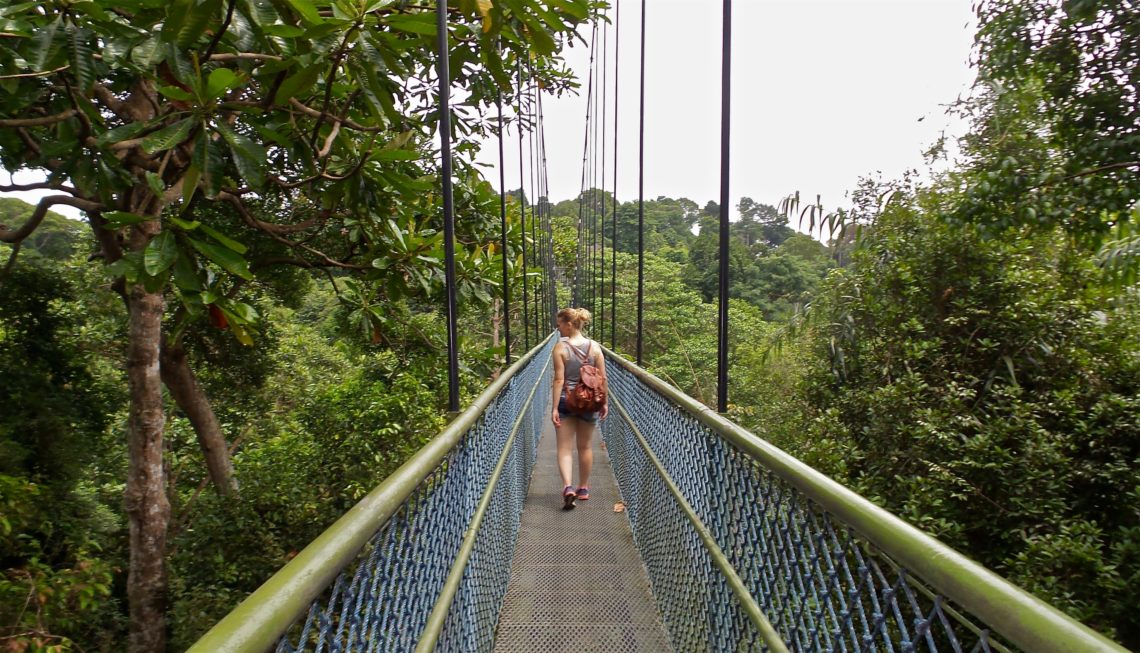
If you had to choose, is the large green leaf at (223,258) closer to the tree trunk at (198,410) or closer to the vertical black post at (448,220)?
the vertical black post at (448,220)

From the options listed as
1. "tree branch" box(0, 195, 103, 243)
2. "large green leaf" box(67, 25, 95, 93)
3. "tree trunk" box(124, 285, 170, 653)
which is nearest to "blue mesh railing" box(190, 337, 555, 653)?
"large green leaf" box(67, 25, 95, 93)

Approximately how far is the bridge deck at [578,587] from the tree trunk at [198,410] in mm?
3413

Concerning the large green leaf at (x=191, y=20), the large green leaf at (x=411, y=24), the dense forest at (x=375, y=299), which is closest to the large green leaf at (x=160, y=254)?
the dense forest at (x=375, y=299)

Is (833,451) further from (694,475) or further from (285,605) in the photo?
(285,605)

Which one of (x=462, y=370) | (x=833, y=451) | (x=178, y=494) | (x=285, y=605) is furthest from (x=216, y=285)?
Answer: (x=178, y=494)

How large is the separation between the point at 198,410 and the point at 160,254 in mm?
4020

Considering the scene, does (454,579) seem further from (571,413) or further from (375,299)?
(375,299)

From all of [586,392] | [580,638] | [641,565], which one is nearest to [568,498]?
[586,392]

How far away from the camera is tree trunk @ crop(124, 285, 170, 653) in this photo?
3.24m

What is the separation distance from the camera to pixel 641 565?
236cm

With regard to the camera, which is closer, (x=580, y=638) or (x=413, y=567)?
(x=413, y=567)

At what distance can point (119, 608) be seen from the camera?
5617 mm

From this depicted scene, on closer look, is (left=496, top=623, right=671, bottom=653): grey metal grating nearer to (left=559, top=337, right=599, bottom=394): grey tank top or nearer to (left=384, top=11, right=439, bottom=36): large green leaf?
(left=559, top=337, right=599, bottom=394): grey tank top

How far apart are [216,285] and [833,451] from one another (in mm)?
4209
